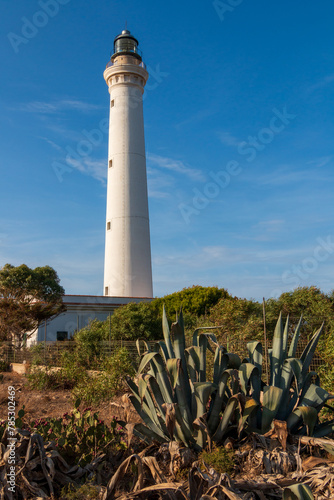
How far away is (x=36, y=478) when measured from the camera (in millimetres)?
3986

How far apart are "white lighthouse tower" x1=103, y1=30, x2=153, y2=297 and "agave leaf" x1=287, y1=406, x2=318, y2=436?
19.1m

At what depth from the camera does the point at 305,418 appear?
4.18 meters

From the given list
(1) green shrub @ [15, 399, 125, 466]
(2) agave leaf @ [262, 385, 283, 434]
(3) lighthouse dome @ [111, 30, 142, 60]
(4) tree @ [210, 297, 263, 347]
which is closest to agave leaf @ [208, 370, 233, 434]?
(2) agave leaf @ [262, 385, 283, 434]

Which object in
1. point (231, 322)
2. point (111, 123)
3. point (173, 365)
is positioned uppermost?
point (111, 123)

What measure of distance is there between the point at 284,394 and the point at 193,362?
3.31 feet

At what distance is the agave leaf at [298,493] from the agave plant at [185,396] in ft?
3.50

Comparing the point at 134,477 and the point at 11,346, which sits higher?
the point at 11,346

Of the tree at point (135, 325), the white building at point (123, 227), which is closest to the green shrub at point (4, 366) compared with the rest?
the tree at point (135, 325)

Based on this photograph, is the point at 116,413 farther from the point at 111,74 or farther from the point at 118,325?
the point at 111,74

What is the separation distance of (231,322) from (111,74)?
1840cm

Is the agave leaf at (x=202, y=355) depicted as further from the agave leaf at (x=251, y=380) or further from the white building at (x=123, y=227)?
the white building at (x=123, y=227)

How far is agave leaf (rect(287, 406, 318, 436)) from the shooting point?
4.15 metres

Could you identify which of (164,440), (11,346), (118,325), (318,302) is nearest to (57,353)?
(118,325)

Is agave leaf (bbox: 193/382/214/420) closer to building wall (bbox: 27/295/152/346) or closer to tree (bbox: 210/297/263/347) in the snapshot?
tree (bbox: 210/297/263/347)
